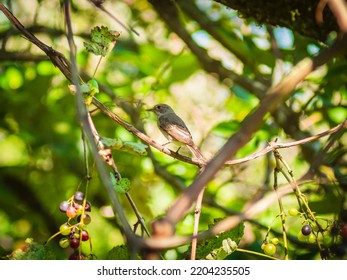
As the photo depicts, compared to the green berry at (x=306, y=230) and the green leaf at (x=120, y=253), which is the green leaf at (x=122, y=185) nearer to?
the green leaf at (x=120, y=253)

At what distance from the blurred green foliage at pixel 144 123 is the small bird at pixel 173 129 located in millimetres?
106

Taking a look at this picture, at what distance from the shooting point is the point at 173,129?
9.27ft

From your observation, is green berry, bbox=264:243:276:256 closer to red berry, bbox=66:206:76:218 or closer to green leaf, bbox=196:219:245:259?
green leaf, bbox=196:219:245:259

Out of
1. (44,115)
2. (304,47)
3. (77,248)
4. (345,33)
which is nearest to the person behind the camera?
(345,33)

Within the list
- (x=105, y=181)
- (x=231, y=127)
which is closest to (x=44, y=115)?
(x=231, y=127)

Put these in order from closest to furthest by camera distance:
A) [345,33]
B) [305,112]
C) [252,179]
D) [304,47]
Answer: [345,33] → [304,47] → [305,112] → [252,179]

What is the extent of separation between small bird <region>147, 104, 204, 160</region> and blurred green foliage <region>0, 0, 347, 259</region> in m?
0.11

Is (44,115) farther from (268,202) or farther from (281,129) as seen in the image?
(268,202)

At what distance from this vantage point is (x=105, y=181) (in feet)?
2.86

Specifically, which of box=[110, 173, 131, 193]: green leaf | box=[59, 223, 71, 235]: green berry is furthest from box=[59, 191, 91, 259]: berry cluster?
box=[110, 173, 131, 193]: green leaf

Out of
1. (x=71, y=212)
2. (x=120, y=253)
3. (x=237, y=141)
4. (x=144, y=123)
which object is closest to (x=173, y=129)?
(x=144, y=123)

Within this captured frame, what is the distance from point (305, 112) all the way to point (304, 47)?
1.29 feet

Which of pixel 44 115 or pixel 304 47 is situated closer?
pixel 304 47

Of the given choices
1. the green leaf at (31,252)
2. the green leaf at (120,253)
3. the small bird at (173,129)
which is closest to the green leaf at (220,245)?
the green leaf at (120,253)
